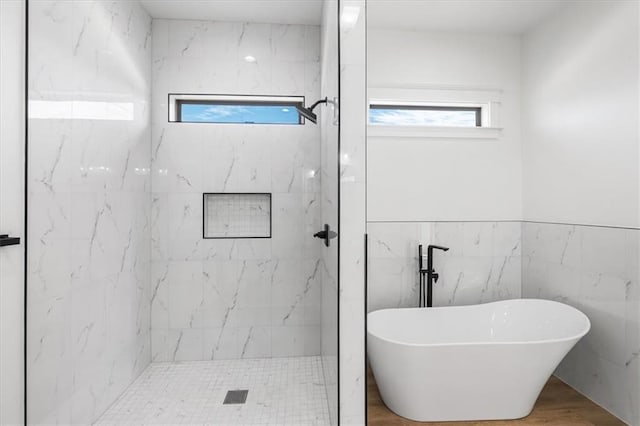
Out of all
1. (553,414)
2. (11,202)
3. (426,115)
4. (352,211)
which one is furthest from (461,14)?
(11,202)

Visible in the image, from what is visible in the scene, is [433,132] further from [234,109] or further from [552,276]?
[234,109]

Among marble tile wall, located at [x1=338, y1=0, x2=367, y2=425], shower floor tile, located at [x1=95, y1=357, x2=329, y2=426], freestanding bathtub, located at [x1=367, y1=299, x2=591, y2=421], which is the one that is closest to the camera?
marble tile wall, located at [x1=338, y1=0, x2=367, y2=425]

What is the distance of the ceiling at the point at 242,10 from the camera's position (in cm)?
263

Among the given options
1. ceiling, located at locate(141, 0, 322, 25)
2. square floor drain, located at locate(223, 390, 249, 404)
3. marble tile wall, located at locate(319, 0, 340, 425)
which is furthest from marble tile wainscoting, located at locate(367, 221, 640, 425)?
ceiling, located at locate(141, 0, 322, 25)

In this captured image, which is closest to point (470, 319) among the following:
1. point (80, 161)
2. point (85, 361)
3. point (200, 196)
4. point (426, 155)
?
point (426, 155)

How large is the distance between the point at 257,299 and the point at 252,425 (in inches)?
40.3

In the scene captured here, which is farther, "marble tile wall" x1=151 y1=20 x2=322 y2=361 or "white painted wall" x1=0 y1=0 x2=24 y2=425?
"marble tile wall" x1=151 y1=20 x2=322 y2=361

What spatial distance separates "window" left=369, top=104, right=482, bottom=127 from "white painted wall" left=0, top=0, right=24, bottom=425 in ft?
7.10

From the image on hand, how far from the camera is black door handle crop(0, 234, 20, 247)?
1.49 metres

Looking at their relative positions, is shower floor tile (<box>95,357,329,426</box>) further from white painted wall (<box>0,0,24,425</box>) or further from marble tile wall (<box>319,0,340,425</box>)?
white painted wall (<box>0,0,24,425</box>)

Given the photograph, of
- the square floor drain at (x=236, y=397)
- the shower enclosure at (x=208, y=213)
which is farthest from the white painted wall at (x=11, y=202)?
the square floor drain at (x=236, y=397)

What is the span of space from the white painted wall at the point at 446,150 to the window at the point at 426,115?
158 millimetres

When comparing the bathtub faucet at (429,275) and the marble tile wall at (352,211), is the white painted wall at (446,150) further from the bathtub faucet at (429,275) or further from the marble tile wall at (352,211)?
the marble tile wall at (352,211)

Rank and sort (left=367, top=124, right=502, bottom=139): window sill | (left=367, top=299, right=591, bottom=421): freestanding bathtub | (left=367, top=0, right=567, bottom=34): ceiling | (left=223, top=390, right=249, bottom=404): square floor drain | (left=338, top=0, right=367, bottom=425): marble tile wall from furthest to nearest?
1. (left=367, top=124, right=502, bottom=139): window sill
2. (left=367, top=0, right=567, bottom=34): ceiling
3. (left=223, top=390, right=249, bottom=404): square floor drain
4. (left=367, top=299, right=591, bottom=421): freestanding bathtub
5. (left=338, top=0, right=367, bottom=425): marble tile wall
